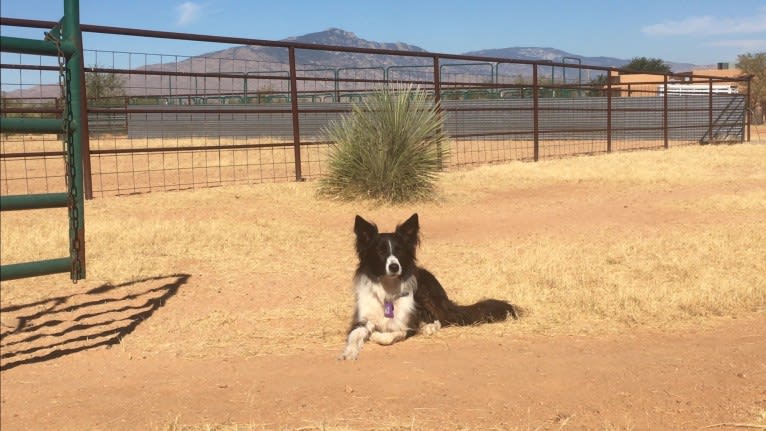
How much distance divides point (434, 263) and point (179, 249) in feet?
8.04

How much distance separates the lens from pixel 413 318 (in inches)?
216

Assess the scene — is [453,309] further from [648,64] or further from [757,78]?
[648,64]

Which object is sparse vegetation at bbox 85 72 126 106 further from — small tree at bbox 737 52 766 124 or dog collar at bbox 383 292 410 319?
small tree at bbox 737 52 766 124

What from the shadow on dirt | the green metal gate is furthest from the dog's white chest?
the green metal gate

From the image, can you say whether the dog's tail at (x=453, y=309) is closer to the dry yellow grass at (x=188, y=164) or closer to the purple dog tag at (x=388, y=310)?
the purple dog tag at (x=388, y=310)

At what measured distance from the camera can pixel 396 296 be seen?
5.50 meters

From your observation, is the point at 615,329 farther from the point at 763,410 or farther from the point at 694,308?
the point at 763,410

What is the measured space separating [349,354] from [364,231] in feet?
3.32

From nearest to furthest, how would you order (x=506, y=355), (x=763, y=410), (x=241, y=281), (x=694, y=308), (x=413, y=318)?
(x=763, y=410) < (x=506, y=355) < (x=413, y=318) < (x=694, y=308) < (x=241, y=281)

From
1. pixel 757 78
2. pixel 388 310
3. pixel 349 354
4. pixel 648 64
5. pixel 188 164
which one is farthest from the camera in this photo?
pixel 648 64

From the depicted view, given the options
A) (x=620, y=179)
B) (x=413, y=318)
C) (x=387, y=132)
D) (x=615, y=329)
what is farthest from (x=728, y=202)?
(x=413, y=318)

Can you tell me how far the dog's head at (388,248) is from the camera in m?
5.39

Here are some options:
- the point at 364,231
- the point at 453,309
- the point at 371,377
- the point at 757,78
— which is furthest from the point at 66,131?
the point at 757,78

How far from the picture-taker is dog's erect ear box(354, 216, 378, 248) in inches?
220
